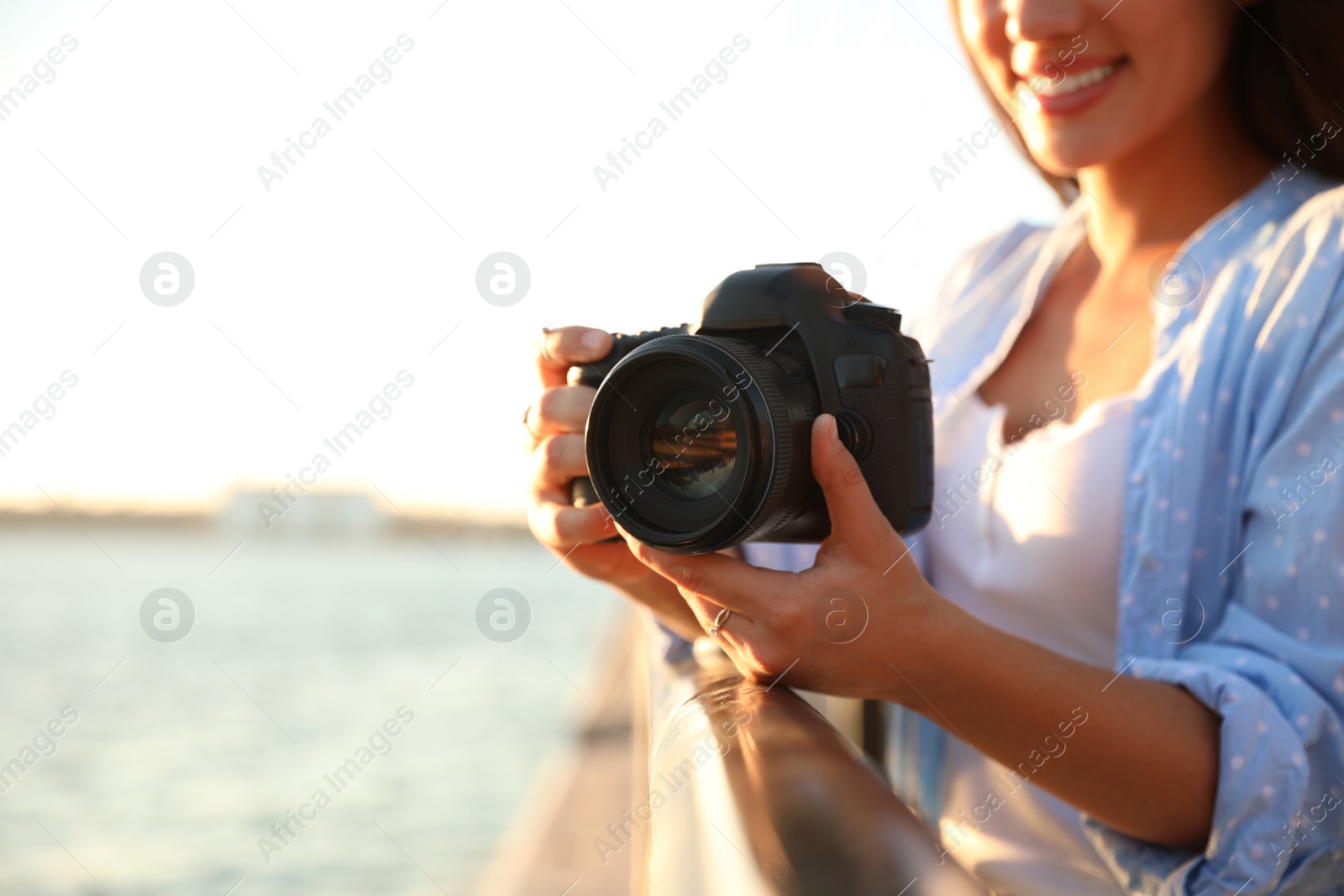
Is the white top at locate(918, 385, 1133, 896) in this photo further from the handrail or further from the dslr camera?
the handrail

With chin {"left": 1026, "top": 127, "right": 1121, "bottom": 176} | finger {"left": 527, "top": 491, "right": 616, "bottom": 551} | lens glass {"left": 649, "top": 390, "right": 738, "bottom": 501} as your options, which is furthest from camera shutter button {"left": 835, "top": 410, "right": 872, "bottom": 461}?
A: chin {"left": 1026, "top": 127, "right": 1121, "bottom": 176}

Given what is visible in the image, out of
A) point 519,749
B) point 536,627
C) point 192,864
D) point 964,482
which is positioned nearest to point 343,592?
point 536,627

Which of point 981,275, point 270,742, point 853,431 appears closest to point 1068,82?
point 981,275

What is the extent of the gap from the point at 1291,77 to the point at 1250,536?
59cm

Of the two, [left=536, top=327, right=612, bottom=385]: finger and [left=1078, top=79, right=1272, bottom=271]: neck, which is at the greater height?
[left=536, top=327, right=612, bottom=385]: finger

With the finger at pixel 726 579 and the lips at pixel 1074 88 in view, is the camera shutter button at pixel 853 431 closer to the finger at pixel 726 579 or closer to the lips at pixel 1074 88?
the finger at pixel 726 579

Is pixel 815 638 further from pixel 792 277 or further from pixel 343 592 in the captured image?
pixel 343 592

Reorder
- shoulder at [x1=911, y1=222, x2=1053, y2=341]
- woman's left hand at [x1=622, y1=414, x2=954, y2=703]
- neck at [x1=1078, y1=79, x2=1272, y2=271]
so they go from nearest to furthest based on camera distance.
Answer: woman's left hand at [x1=622, y1=414, x2=954, y2=703] < neck at [x1=1078, y1=79, x2=1272, y2=271] < shoulder at [x1=911, y1=222, x2=1053, y2=341]

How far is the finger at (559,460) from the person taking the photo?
1.08 m

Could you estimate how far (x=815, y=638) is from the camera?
0.79 metres

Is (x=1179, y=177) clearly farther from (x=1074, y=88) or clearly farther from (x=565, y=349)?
(x=565, y=349)

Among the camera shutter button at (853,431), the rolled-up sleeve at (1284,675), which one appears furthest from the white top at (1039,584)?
the camera shutter button at (853,431)

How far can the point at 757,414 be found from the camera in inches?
32.1

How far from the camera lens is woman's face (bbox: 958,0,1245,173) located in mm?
1116
